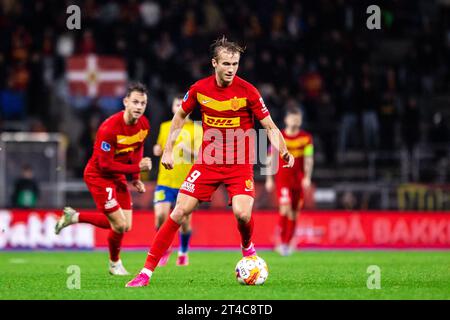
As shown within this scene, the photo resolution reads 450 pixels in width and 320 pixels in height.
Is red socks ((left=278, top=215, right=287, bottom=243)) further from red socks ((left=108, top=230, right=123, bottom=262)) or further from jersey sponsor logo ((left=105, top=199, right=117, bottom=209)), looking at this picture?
jersey sponsor logo ((left=105, top=199, right=117, bottom=209))

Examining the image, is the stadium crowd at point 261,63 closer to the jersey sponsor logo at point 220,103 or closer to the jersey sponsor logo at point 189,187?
the jersey sponsor logo at point 189,187

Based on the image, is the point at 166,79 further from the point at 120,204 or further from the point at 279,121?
the point at 120,204

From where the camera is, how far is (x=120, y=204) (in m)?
11.7

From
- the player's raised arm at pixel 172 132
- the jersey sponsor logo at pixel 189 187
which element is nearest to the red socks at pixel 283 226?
A: the jersey sponsor logo at pixel 189 187

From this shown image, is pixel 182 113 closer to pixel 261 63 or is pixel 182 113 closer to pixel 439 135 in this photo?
pixel 261 63

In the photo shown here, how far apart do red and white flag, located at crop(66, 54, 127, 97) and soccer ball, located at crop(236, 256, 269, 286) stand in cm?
1328

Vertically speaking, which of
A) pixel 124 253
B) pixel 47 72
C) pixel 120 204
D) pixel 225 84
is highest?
pixel 47 72

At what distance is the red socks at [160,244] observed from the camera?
9.44 meters

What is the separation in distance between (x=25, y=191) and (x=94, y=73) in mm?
4271

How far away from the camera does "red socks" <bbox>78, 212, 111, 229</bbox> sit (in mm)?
11781

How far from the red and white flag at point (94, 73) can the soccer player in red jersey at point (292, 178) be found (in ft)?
21.7

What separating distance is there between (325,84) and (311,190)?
4217 mm

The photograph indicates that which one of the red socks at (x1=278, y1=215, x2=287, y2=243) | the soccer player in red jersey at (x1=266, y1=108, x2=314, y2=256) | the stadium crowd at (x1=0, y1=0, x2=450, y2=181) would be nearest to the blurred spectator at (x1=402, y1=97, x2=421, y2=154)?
the stadium crowd at (x1=0, y1=0, x2=450, y2=181)
